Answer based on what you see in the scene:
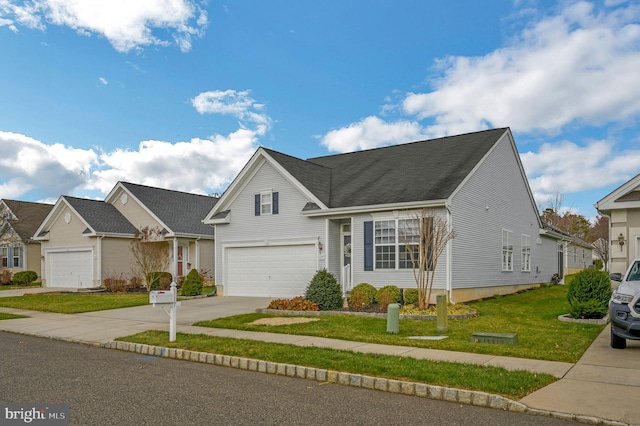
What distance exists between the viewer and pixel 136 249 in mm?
30281

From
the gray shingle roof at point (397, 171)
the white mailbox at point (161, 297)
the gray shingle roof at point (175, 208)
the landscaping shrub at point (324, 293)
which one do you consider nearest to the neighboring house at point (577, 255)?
the gray shingle roof at point (397, 171)

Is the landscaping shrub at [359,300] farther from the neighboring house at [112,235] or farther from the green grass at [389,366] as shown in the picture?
the neighboring house at [112,235]

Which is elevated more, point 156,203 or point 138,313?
point 156,203

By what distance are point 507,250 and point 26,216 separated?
110ft

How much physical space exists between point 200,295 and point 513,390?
59.5 feet

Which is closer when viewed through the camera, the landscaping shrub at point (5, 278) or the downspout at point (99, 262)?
the downspout at point (99, 262)

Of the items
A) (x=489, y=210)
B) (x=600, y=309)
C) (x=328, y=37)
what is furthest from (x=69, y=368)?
(x=489, y=210)

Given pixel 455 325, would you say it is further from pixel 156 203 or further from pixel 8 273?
pixel 8 273

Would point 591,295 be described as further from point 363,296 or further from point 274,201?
point 274,201

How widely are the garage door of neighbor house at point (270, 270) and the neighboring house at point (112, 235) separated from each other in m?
7.00

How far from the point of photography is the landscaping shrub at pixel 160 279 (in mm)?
27264

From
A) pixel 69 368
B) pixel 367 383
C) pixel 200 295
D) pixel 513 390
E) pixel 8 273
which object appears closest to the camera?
pixel 513 390

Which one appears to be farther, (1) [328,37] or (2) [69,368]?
(1) [328,37]

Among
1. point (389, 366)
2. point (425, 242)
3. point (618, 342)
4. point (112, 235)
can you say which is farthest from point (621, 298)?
point (112, 235)
